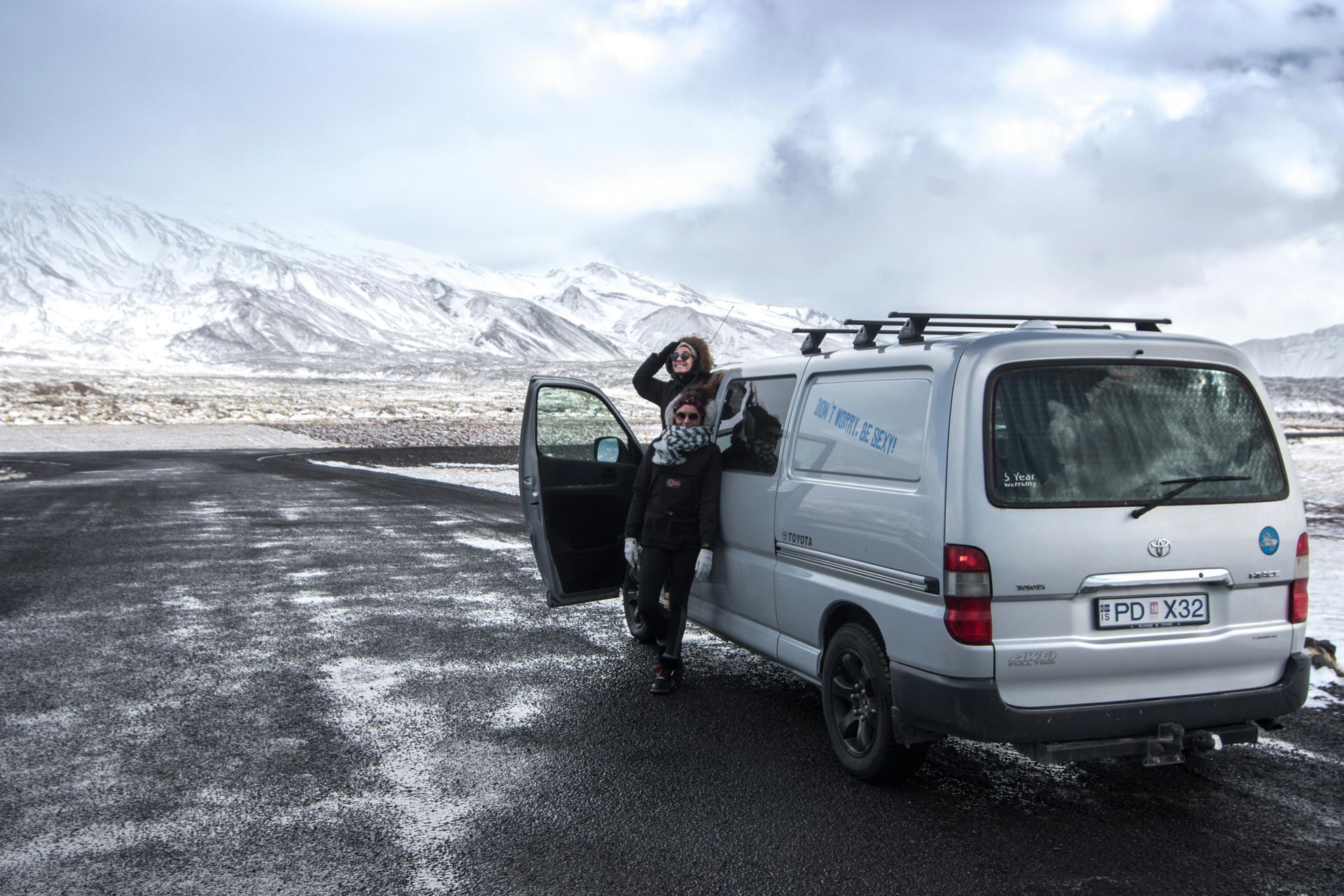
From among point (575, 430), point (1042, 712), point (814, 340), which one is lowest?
point (1042, 712)

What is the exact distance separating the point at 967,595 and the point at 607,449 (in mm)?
3236

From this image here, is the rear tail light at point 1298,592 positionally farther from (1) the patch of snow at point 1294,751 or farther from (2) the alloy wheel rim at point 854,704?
(2) the alloy wheel rim at point 854,704

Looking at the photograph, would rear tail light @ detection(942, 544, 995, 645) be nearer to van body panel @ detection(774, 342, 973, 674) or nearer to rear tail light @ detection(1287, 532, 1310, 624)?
van body panel @ detection(774, 342, 973, 674)

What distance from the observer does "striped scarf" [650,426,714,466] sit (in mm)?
5746

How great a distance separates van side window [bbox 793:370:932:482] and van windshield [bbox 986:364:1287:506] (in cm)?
37

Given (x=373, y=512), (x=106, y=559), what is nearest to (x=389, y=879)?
(x=106, y=559)

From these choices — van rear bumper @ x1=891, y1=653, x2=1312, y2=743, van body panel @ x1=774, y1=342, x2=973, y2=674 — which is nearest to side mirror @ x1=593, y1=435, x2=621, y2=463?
van body panel @ x1=774, y1=342, x2=973, y2=674

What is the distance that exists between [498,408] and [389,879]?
75454 mm

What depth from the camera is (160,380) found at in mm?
108688

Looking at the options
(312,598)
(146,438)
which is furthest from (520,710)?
(146,438)

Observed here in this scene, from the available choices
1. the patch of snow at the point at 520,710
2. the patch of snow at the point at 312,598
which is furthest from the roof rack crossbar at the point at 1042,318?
the patch of snow at the point at 312,598

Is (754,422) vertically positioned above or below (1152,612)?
above

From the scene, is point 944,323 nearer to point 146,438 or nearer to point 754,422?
point 754,422

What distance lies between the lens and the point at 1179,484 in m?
4.12
